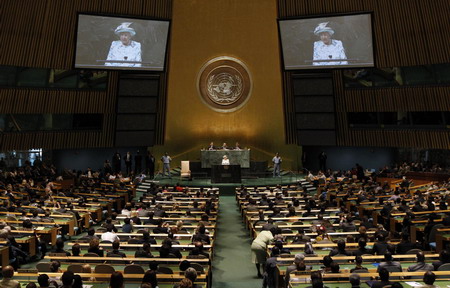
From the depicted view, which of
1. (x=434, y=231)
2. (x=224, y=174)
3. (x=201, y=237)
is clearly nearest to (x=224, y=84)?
(x=224, y=174)

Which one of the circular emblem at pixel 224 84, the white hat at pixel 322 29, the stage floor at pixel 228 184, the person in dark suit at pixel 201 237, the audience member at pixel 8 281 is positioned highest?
the white hat at pixel 322 29

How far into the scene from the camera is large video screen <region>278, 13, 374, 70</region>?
24.2m

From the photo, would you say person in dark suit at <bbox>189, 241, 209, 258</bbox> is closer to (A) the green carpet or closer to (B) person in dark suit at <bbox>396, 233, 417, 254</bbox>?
(A) the green carpet

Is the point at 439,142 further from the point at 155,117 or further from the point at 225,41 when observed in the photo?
the point at 155,117

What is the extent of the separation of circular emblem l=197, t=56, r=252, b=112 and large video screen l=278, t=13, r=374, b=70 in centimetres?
321

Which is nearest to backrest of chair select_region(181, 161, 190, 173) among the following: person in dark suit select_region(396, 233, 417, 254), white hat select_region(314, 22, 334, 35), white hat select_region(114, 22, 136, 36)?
white hat select_region(114, 22, 136, 36)

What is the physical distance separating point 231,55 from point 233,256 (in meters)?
17.1

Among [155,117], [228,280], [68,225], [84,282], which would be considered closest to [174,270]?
[84,282]

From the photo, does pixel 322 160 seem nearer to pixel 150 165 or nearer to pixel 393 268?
pixel 150 165

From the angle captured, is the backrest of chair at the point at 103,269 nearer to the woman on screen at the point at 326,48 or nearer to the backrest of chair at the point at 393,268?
the backrest of chair at the point at 393,268

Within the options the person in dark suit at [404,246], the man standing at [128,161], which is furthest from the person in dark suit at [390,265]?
the man standing at [128,161]

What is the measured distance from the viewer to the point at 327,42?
2458 cm

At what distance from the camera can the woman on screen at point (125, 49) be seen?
24.4 m

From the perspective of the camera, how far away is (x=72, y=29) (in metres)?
24.4
